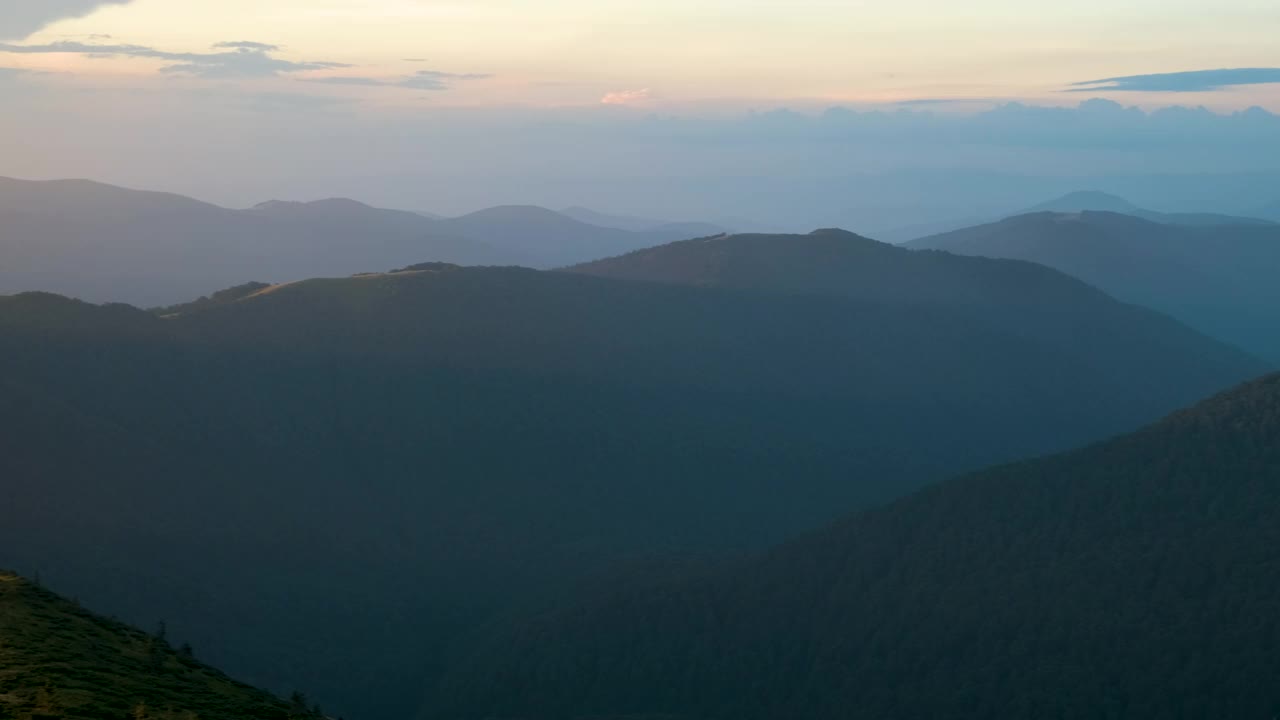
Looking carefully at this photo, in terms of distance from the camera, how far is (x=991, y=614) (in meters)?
63.6

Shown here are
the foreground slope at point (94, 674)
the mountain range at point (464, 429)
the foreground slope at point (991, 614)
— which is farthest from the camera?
the mountain range at point (464, 429)

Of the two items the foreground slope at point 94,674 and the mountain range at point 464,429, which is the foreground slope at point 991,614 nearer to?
the mountain range at point 464,429

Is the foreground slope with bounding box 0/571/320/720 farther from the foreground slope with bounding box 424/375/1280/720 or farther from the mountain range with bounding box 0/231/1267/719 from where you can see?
the mountain range with bounding box 0/231/1267/719

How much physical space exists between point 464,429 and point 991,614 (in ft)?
195

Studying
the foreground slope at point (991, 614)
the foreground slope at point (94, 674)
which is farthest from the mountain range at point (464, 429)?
the foreground slope at point (94, 674)

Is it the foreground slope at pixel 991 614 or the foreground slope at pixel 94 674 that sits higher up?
the foreground slope at pixel 94 674

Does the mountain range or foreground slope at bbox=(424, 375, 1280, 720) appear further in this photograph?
the mountain range

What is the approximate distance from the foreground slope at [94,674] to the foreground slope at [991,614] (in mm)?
39987

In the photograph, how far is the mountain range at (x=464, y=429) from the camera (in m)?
81.7

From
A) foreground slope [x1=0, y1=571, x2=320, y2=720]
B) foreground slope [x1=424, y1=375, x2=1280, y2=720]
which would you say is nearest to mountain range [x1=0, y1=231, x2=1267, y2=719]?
foreground slope [x1=424, y1=375, x2=1280, y2=720]

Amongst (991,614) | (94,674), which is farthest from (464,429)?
(94,674)

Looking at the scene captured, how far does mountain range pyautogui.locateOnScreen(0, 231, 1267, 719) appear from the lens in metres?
81.7

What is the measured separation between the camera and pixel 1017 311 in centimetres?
17938

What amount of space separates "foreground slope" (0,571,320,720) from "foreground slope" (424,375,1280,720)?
3999 centimetres
